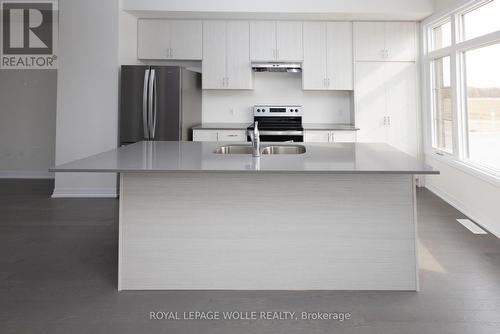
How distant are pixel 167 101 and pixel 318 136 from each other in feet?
7.03

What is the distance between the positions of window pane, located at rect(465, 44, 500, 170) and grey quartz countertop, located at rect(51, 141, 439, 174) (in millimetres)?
1773

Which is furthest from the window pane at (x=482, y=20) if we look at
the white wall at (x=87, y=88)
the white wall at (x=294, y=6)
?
the white wall at (x=87, y=88)

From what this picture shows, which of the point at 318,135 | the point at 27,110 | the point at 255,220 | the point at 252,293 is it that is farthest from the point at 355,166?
the point at 27,110

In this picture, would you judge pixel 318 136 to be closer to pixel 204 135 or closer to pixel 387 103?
pixel 387 103

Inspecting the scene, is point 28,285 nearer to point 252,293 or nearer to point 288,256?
point 252,293

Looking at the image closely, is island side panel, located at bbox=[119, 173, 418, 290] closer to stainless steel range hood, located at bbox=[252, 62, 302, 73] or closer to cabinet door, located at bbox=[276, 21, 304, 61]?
stainless steel range hood, located at bbox=[252, 62, 302, 73]

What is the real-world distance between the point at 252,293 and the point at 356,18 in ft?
15.2

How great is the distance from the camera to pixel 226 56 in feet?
19.4

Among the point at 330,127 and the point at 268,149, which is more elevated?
the point at 330,127

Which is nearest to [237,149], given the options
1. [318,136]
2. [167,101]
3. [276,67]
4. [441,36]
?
[167,101]

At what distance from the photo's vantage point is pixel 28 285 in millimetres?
2635

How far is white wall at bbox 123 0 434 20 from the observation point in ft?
17.8

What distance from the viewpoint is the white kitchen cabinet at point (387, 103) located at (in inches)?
232

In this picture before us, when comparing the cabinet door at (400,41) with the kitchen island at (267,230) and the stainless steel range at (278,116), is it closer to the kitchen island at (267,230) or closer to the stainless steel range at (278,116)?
the stainless steel range at (278,116)
